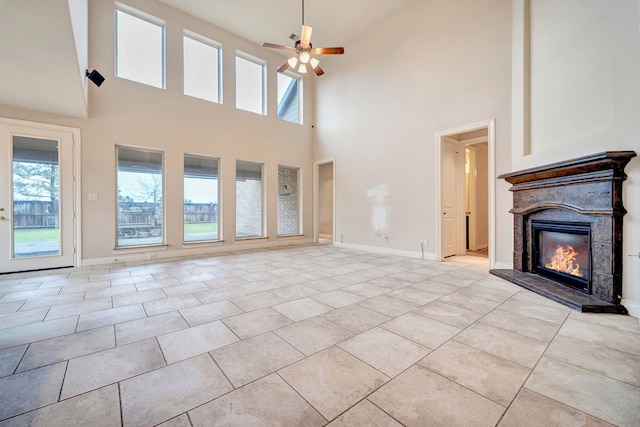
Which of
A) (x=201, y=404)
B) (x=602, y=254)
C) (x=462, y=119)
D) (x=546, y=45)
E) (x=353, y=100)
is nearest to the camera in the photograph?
(x=201, y=404)

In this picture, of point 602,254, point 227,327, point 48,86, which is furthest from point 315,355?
point 48,86

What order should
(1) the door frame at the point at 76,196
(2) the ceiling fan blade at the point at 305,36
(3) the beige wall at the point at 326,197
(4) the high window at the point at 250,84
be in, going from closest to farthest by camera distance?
(2) the ceiling fan blade at the point at 305,36
(1) the door frame at the point at 76,196
(4) the high window at the point at 250,84
(3) the beige wall at the point at 326,197

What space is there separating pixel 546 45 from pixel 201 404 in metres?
5.14

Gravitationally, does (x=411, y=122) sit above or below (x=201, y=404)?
above

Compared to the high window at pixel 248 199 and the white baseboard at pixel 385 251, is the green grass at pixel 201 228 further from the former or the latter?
the white baseboard at pixel 385 251

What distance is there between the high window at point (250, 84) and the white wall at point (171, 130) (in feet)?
0.64

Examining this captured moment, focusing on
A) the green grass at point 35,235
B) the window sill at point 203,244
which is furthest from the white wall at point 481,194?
the green grass at point 35,235

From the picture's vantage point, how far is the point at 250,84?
6781 millimetres

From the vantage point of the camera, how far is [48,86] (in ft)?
11.4

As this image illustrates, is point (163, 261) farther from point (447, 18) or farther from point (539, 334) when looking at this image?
point (447, 18)

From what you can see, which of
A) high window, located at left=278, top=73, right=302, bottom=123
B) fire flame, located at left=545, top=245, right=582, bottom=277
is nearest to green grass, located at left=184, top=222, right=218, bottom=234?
high window, located at left=278, top=73, right=302, bottom=123

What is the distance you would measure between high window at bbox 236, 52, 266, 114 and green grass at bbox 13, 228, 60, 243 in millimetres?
4391

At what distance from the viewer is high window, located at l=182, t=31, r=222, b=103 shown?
578 centimetres

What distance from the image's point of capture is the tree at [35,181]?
4.14 m
